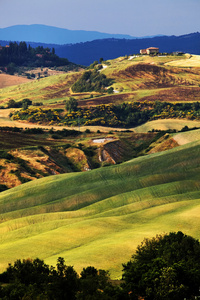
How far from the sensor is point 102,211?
2233 inches

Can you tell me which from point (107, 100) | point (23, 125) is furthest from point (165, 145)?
point (107, 100)

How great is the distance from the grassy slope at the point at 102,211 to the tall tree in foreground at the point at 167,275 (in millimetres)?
4518

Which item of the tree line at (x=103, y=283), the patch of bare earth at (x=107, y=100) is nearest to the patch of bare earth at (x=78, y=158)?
the patch of bare earth at (x=107, y=100)

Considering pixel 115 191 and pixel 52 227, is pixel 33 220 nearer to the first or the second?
pixel 52 227

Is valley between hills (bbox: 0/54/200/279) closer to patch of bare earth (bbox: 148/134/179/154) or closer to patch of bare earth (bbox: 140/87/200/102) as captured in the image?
patch of bare earth (bbox: 148/134/179/154)

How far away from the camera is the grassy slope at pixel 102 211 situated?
40125 mm

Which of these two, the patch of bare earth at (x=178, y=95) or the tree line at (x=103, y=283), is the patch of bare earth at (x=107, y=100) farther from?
the tree line at (x=103, y=283)

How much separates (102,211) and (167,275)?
30.1m

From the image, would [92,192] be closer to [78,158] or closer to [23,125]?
[78,158]

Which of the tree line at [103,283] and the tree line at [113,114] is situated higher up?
the tree line at [103,283]

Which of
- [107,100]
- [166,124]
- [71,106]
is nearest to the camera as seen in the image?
[166,124]

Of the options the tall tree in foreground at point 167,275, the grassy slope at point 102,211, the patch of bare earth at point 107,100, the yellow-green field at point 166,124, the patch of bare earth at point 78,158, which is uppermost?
the tall tree in foreground at point 167,275

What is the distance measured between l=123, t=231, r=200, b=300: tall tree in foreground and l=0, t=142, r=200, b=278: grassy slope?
14.8 feet

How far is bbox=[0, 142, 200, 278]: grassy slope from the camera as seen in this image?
40.1m
